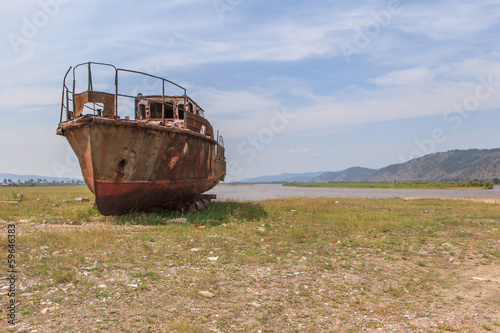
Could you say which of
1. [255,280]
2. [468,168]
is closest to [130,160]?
[255,280]

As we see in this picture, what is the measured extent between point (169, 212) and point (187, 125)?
3.37 m

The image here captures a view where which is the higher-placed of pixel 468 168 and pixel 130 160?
pixel 468 168

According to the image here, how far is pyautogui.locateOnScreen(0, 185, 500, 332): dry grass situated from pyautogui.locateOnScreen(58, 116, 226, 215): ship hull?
184 centimetres

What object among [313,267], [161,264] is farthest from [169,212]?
[313,267]

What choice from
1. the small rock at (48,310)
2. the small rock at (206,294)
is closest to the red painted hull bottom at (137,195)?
the small rock at (48,310)

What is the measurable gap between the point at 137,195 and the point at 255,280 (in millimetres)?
6858

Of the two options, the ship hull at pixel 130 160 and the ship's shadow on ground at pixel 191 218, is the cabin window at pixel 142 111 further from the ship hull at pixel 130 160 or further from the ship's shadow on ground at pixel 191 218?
the ship's shadow on ground at pixel 191 218

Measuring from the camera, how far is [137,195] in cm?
1080

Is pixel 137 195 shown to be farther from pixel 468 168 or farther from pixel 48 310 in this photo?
pixel 468 168

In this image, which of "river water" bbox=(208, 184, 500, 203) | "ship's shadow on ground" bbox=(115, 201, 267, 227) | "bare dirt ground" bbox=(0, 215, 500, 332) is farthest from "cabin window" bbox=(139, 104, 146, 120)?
"bare dirt ground" bbox=(0, 215, 500, 332)

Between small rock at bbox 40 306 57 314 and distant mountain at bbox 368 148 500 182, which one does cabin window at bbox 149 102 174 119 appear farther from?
distant mountain at bbox 368 148 500 182

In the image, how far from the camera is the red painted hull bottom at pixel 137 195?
397 inches

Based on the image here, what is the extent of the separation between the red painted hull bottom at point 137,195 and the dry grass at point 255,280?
5.60ft

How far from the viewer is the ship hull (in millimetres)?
9547
